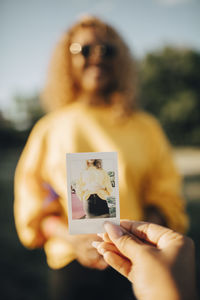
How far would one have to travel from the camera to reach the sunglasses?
1.20 meters

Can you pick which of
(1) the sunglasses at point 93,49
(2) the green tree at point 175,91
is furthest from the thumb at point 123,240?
(2) the green tree at point 175,91

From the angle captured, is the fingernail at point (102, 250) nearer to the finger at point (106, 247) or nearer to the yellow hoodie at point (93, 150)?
the finger at point (106, 247)

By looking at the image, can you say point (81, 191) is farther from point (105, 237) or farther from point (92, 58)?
point (92, 58)

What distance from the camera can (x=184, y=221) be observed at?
1.19 metres

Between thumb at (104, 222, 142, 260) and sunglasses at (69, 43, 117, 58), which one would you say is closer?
thumb at (104, 222, 142, 260)

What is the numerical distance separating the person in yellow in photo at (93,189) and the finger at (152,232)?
0.32ft

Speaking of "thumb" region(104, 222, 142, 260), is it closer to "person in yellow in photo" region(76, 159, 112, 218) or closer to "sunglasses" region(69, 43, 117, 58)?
"person in yellow in photo" region(76, 159, 112, 218)

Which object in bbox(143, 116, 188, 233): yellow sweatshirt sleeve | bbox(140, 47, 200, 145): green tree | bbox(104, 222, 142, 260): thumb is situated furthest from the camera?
bbox(140, 47, 200, 145): green tree

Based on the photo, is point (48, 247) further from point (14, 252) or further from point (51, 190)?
point (14, 252)

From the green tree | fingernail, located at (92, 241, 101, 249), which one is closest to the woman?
fingernail, located at (92, 241, 101, 249)

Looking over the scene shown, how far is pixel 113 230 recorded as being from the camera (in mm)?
594

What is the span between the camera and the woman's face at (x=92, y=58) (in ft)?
3.96

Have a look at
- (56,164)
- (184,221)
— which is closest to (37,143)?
(56,164)

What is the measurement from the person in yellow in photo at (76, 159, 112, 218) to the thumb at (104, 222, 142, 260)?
0.16 feet
